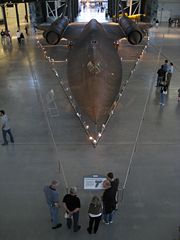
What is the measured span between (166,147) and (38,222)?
16.0 feet

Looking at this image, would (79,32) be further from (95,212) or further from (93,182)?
(95,212)

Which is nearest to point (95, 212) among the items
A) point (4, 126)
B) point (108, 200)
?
point (108, 200)

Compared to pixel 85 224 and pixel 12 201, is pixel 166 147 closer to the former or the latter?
pixel 85 224

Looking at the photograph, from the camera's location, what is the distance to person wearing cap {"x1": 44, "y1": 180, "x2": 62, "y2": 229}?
17.9 ft

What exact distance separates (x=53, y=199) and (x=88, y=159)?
291cm

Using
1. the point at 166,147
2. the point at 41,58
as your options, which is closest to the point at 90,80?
the point at 166,147

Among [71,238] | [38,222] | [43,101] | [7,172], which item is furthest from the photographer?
[43,101]

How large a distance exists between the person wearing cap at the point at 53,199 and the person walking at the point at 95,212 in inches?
28.4

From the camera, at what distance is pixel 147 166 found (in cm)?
796

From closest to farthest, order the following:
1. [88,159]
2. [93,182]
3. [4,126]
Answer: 1. [93,182]
2. [88,159]
3. [4,126]

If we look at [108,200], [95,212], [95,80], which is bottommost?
[95,212]

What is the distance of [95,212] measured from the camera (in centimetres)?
536

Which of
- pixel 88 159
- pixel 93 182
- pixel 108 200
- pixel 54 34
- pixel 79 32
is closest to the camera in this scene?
pixel 108 200

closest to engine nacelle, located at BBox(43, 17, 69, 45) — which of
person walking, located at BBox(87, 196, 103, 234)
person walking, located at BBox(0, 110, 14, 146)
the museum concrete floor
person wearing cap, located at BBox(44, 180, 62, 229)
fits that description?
the museum concrete floor
